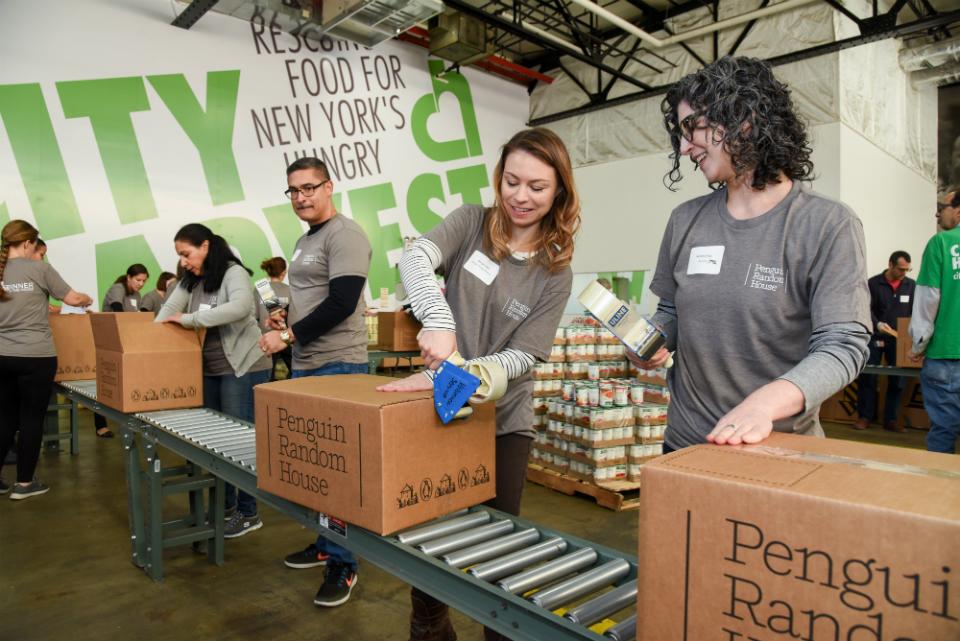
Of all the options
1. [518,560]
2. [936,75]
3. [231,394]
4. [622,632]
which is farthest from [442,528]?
[936,75]

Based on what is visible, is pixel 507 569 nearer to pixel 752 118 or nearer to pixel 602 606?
pixel 602 606

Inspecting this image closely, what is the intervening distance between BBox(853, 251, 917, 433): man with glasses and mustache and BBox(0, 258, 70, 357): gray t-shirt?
20.5 feet

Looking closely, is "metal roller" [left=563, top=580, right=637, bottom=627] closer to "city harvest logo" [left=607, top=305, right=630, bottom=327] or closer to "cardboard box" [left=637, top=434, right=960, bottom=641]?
"cardboard box" [left=637, top=434, right=960, bottom=641]

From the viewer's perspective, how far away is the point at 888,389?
585 centimetres

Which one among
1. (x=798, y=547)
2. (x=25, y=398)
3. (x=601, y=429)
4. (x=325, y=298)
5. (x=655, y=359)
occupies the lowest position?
(x=601, y=429)

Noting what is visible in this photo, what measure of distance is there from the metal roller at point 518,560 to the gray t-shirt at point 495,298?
0.33 m

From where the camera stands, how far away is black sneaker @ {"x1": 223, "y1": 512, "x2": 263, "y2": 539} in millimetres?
2945

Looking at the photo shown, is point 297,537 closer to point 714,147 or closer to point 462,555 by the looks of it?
point 462,555

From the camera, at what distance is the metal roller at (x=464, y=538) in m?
1.10

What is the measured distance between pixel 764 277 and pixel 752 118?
26 cm

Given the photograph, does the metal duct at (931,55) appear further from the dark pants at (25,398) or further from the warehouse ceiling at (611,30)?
the dark pants at (25,398)

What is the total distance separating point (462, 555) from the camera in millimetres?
1078

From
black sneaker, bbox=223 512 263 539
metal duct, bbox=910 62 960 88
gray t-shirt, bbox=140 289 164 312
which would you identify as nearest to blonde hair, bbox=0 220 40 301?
black sneaker, bbox=223 512 263 539

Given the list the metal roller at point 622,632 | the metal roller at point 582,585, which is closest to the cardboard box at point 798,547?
the metal roller at point 622,632
